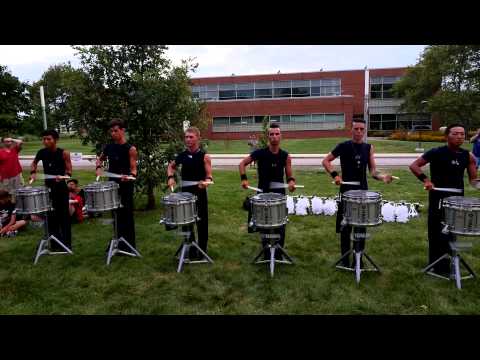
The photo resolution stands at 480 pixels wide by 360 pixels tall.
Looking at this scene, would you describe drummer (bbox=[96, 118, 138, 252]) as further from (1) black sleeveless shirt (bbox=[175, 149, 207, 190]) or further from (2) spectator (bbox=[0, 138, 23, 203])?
(2) spectator (bbox=[0, 138, 23, 203])

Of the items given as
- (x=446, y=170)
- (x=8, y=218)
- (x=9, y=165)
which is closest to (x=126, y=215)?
(x=8, y=218)

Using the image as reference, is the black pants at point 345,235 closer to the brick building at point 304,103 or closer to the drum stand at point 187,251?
the drum stand at point 187,251

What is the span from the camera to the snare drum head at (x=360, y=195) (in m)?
5.12

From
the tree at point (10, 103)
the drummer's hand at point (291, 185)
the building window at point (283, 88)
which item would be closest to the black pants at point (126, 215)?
the drummer's hand at point (291, 185)

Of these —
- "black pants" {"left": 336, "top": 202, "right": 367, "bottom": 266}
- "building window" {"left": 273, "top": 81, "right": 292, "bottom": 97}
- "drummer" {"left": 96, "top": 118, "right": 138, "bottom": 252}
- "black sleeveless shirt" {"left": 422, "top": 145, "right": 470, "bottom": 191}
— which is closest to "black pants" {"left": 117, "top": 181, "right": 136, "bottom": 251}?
"drummer" {"left": 96, "top": 118, "right": 138, "bottom": 252}

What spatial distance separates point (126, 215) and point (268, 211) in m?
2.72

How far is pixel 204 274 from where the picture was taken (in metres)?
5.81

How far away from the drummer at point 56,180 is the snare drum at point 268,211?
3.31 metres
